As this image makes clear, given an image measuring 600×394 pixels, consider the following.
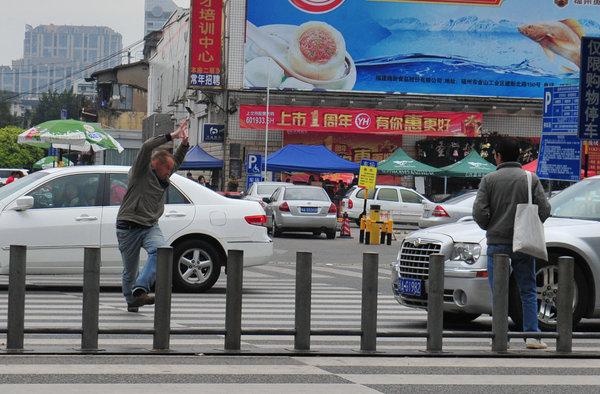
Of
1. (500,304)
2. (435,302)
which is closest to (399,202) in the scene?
(500,304)

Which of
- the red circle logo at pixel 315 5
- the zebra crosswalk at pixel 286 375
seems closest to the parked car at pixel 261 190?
the red circle logo at pixel 315 5

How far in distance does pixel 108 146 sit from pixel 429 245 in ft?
65.6

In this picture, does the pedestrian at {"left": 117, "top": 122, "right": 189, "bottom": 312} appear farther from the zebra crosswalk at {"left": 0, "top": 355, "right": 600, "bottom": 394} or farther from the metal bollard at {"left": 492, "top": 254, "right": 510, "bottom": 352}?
the metal bollard at {"left": 492, "top": 254, "right": 510, "bottom": 352}

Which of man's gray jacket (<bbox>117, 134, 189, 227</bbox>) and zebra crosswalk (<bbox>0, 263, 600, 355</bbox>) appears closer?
zebra crosswalk (<bbox>0, 263, 600, 355</bbox>)

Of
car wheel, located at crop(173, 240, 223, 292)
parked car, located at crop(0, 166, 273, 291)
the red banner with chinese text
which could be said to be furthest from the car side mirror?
the red banner with chinese text

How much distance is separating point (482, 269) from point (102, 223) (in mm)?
5071

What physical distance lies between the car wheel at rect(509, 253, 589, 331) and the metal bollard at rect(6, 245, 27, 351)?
4396 mm

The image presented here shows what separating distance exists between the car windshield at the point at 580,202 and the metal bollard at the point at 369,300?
3.39 m

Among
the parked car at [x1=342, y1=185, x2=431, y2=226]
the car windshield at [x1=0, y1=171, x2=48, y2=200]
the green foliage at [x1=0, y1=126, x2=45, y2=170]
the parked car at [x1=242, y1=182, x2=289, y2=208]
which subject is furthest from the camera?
the green foliage at [x1=0, y1=126, x2=45, y2=170]

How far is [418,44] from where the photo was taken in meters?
49.6

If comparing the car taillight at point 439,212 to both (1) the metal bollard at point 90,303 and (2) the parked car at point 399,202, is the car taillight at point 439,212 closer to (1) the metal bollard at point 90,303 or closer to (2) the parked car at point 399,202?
(2) the parked car at point 399,202

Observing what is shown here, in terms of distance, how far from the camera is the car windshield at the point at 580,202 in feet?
36.9

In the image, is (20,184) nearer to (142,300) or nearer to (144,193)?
(144,193)

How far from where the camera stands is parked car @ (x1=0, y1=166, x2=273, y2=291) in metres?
13.4
